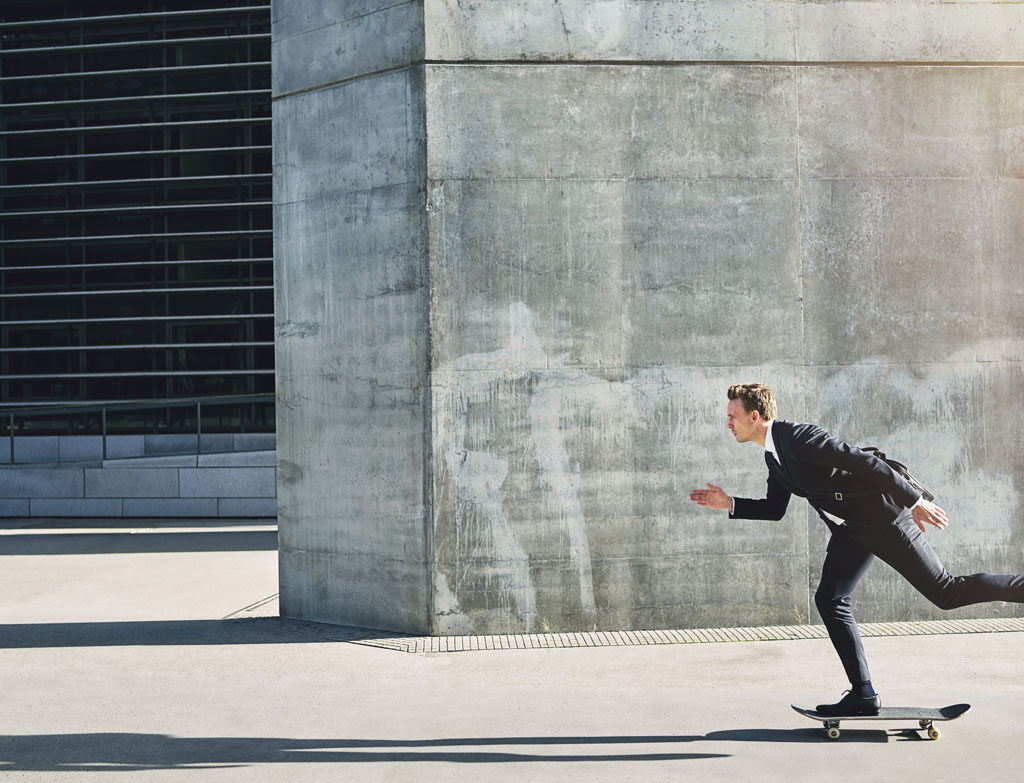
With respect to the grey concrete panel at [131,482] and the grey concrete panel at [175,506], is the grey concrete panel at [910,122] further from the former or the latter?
the grey concrete panel at [131,482]

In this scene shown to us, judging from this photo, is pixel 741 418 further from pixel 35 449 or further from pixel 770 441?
pixel 35 449

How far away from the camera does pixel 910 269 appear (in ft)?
27.6

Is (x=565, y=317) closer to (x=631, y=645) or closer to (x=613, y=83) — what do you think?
(x=613, y=83)

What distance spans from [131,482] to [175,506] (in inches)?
27.6

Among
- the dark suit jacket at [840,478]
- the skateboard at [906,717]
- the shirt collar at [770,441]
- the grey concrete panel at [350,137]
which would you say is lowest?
the skateboard at [906,717]

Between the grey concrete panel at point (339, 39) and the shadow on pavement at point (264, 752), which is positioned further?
the grey concrete panel at point (339, 39)

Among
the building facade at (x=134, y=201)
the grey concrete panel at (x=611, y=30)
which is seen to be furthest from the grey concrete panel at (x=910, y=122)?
the building facade at (x=134, y=201)

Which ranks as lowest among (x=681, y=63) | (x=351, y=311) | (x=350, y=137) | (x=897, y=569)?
(x=897, y=569)

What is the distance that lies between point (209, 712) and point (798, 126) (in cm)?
557

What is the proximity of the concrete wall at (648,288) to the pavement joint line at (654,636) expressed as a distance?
0.13m

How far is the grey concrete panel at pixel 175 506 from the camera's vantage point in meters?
16.2

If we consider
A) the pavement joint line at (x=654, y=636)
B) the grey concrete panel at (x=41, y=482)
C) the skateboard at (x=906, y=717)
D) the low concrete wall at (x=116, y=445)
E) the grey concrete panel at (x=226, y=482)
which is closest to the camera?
the skateboard at (x=906, y=717)

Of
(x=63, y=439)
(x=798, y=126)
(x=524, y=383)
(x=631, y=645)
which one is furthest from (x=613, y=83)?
(x=63, y=439)

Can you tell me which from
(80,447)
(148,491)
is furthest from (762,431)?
(80,447)
